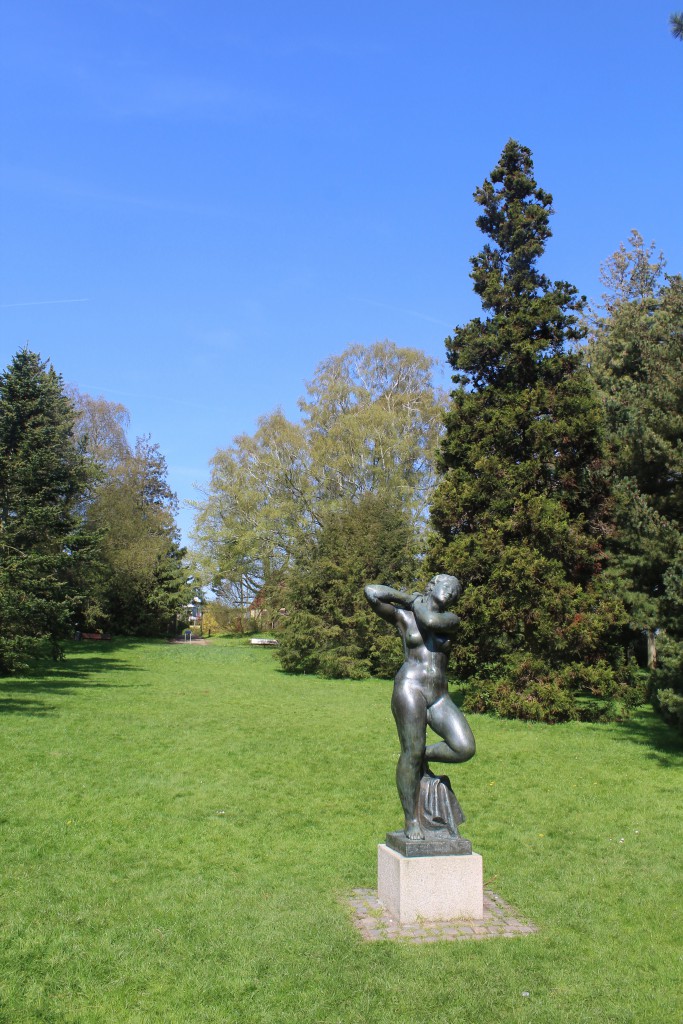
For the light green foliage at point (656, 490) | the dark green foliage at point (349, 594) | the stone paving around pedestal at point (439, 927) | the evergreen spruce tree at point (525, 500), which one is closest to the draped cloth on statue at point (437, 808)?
the stone paving around pedestal at point (439, 927)

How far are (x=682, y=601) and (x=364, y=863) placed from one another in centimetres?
764

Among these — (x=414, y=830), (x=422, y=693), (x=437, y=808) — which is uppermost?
(x=422, y=693)

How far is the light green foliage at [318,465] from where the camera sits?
37.8m

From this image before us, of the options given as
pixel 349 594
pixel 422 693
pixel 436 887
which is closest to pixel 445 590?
pixel 422 693

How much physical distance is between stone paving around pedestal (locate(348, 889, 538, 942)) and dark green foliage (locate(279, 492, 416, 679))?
1985 cm

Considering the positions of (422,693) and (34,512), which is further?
(34,512)

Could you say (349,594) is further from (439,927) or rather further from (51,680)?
(439,927)

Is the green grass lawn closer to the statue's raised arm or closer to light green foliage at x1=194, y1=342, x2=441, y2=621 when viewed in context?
the statue's raised arm

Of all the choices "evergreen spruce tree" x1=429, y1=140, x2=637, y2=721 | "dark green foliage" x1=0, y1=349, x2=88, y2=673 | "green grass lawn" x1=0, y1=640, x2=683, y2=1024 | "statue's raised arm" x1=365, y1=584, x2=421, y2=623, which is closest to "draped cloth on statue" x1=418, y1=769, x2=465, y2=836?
"green grass lawn" x1=0, y1=640, x2=683, y2=1024

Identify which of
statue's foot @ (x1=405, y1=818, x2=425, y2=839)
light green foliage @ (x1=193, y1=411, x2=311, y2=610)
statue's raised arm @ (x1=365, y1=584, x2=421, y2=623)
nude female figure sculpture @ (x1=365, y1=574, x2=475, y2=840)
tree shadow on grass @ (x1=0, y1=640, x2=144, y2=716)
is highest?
light green foliage @ (x1=193, y1=411, x2=311, y2=610)

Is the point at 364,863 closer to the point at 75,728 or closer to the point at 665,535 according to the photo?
the point at 75,728

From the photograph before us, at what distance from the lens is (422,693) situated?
20.4 feet

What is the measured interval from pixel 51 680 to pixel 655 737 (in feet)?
51.5

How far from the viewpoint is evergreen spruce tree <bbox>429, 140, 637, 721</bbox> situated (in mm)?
17109
